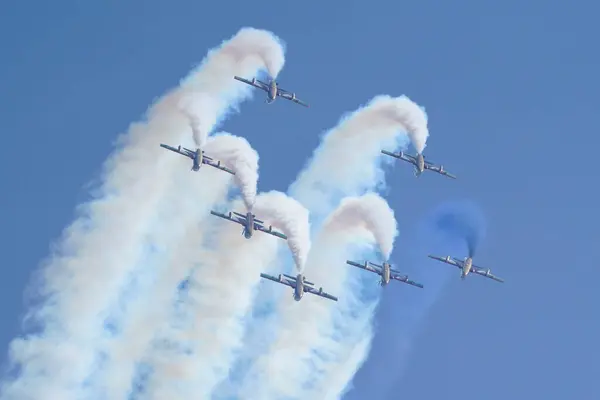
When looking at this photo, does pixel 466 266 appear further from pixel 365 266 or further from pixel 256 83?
pixel 256 83

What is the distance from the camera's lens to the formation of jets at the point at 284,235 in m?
86.2

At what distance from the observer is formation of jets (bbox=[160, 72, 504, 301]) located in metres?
86.2

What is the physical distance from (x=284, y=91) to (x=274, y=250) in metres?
10.5

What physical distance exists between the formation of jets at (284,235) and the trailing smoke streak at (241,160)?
49cm

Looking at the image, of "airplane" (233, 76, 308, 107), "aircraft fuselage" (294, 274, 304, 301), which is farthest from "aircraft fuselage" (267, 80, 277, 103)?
"aircraft fuselage" (294, 274, 304, 301)

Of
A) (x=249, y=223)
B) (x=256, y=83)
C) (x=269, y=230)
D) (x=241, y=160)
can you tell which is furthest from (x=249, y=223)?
(x=256, y=83)

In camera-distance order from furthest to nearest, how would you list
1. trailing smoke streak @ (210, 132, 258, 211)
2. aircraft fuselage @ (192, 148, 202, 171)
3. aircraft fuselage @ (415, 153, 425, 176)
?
1. aircraft fuselage @ (415, 153, 425, 176)
2. aircraft fuselage @ (192, 148, 202, 171)
3. trailing smoke streak @ (210, 132, 258, 211)

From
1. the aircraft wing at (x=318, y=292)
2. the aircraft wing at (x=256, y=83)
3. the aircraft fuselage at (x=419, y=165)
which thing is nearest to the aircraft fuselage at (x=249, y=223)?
the aircraft wing at (x=318, y=292)

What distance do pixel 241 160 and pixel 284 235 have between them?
5.41 m

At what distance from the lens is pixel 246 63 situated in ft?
289

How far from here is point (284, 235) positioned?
8669 cm

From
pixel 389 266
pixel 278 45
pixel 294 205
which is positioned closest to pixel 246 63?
pixel 278 45

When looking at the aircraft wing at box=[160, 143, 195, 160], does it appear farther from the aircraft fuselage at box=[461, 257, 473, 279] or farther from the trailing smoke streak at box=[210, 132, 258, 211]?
the aircraft fuselage at box=[461, 257, 473, 279]

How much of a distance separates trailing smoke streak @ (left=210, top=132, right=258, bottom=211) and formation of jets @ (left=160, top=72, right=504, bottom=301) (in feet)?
1.60
